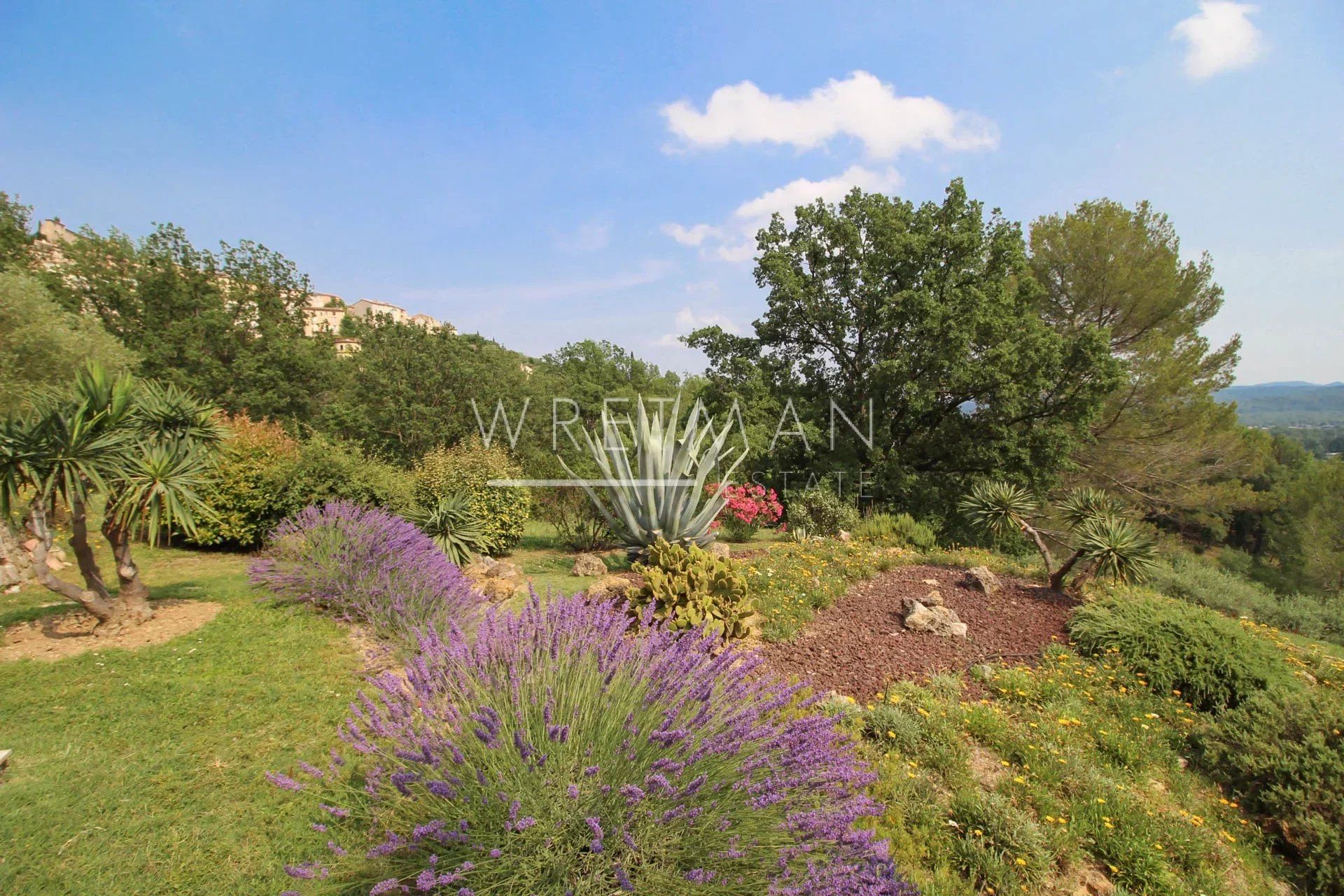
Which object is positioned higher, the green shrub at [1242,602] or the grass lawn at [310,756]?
the grass lawn at [310,756]

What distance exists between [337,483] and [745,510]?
247 inches

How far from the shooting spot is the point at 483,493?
29.6ft

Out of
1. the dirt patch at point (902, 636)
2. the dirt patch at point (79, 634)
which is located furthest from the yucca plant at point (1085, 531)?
the dirt patch at point (79, 634)

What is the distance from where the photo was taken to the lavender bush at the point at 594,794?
1730 mm

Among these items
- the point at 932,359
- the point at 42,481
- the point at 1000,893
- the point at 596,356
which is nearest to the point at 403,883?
the point at 1000,893

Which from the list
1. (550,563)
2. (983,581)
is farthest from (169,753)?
(983,581)

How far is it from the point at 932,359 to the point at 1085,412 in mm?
3651

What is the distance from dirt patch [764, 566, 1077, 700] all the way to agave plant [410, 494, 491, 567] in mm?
4855

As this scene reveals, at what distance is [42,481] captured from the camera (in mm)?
4293

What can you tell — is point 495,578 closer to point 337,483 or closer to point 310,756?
point 337,483

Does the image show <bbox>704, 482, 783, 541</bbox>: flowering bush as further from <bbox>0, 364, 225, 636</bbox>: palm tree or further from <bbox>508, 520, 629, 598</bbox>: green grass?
<bbox>0, 364, 225, 636</bbox>: palm tree

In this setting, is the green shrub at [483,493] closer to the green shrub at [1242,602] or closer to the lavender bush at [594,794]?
the lavender bush at [594,794]

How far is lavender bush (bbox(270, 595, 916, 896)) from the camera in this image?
1.73 meters

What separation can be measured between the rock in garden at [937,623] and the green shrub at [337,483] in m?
6.84
